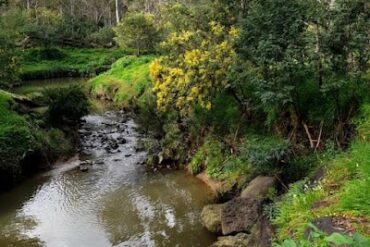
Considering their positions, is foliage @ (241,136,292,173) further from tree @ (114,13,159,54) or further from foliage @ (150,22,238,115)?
tree @ (114,13,159,54)

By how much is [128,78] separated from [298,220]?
86.4 feet

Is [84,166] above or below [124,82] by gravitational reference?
below

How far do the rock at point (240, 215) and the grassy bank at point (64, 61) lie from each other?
117 feet

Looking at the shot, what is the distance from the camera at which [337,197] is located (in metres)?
9.12

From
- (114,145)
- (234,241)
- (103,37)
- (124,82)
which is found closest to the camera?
(234,241)

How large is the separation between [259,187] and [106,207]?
5138 mm

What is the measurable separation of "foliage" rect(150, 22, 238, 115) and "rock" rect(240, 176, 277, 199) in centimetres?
384

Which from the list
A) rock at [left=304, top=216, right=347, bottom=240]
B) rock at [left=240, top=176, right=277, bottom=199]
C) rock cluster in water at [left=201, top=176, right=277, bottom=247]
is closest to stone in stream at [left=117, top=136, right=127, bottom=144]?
rock cluster in water at [left=201, top=176, right=277, bottom=247]

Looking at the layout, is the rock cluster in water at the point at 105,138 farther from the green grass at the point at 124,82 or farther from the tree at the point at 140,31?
the tree at the point at 140,31

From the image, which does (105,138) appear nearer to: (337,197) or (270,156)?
(270,156)

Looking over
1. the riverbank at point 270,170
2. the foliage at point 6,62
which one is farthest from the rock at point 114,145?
the foliage at point 6,62

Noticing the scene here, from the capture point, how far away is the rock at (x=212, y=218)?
43.0ft

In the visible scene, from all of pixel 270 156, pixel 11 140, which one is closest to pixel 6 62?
pixel 11 140

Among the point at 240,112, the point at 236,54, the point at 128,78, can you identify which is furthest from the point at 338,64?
the point at 128,78
